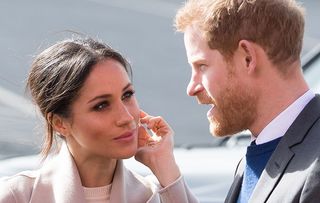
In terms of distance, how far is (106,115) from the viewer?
9.18ft

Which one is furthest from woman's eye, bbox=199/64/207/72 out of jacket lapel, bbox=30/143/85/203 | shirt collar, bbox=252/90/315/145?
jacket lapel, bbox=30/143/85/203

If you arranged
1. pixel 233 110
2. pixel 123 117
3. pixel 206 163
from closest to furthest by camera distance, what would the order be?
pixel 233 110, pixel 123 117, pixel 206 163

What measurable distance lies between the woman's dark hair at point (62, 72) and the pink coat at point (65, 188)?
13 centimetres

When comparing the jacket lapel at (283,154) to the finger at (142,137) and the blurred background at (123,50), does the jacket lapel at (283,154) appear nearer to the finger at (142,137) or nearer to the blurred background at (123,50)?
the finger at (142,137)

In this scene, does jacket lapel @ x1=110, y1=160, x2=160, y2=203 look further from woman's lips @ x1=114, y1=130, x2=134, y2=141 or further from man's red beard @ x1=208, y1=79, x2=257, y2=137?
man's red beard @ x1=208, y1=79, x2=257, y2=137

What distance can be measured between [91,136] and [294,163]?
2.10ft

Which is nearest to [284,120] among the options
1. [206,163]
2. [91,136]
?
[91,136]

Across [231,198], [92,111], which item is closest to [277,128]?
[231,198]

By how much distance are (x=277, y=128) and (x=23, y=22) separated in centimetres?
262

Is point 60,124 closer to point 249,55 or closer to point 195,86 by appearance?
point 195,86

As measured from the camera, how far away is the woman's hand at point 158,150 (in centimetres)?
A: 293

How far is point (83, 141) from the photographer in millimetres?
2855

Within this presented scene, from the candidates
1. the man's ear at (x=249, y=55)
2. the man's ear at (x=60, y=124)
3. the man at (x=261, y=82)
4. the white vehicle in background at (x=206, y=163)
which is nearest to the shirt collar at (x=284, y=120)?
the man at (x=261, y=82)

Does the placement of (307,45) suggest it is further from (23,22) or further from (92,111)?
(92,111)
